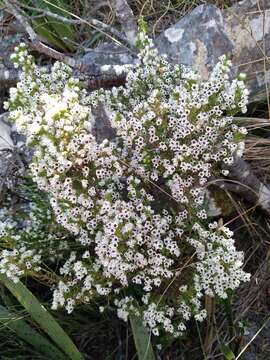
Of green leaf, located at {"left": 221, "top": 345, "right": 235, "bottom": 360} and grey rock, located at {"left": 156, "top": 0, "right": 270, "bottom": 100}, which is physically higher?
grey rock, located at {"left": 156, "top": 0, "right": 270, "bottom": 100}

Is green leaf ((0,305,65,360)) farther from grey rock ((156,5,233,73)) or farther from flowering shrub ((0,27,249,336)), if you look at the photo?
grey rock ((156,5,233,73))

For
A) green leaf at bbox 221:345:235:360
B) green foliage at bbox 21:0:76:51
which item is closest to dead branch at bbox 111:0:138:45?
green foliage at bbox 21:0:76:51

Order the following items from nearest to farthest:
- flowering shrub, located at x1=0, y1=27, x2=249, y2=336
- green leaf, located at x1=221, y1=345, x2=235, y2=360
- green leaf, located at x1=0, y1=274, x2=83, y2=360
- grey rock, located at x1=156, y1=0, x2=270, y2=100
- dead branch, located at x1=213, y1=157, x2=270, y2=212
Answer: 1. flowering shrub, located at x1=0, y1=27, x2=249, y2=336
2. green leaf, located at x1=221, y1=345, x2=235, y2=360
3. green leaf, located at x1=0, y1=274, x2=83, y2=360
4. dead branch, located at x1=213, y1=157, x2=270, y2=212
5. grey rock, located at x1=156, y1=0, x2=270, y2=100

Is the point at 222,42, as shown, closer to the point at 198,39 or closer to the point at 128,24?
the point at 198,39

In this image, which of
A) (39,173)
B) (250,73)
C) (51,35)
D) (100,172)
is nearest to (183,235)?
(100,172)

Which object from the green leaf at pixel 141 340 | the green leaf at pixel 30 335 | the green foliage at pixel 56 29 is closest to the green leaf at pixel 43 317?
the green leaf at pixel 30 335

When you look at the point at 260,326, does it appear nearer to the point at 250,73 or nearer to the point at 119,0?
the point at 250,73
